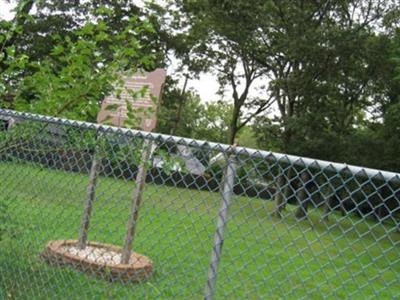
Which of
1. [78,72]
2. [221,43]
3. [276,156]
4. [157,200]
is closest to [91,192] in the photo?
[157,200]

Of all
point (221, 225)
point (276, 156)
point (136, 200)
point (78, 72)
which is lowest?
point (136, 200)

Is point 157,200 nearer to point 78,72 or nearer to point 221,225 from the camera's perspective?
point 78,72

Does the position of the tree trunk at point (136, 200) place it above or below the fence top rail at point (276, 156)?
below

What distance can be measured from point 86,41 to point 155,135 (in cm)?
105

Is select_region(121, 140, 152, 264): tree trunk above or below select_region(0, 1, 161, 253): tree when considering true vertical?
below

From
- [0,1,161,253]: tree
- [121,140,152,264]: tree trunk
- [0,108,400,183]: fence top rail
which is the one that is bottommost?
[121,140,152,264]: tree trunk

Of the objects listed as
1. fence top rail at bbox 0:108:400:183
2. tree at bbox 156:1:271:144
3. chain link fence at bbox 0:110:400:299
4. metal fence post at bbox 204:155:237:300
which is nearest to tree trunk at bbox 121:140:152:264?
chain link fence at bbox 0:110:400:299

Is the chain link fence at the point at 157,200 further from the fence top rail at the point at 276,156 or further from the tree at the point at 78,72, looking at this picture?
the tree at the point at 78,72

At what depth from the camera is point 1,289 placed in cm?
375

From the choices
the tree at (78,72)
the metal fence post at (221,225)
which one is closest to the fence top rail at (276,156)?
the metal fence post at (221,225)

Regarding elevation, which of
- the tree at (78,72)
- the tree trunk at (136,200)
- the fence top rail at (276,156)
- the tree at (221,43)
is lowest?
the tree trunk at (136,200)

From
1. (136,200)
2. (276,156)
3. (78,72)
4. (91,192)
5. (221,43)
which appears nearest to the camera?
(276,156)

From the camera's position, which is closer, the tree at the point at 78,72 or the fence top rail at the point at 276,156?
the fence top rail at the point at 276,156

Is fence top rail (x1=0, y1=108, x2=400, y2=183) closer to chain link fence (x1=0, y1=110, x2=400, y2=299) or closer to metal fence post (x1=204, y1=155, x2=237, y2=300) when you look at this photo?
chain link fence (x1=0, y1=110, x2=400, y2=299)
